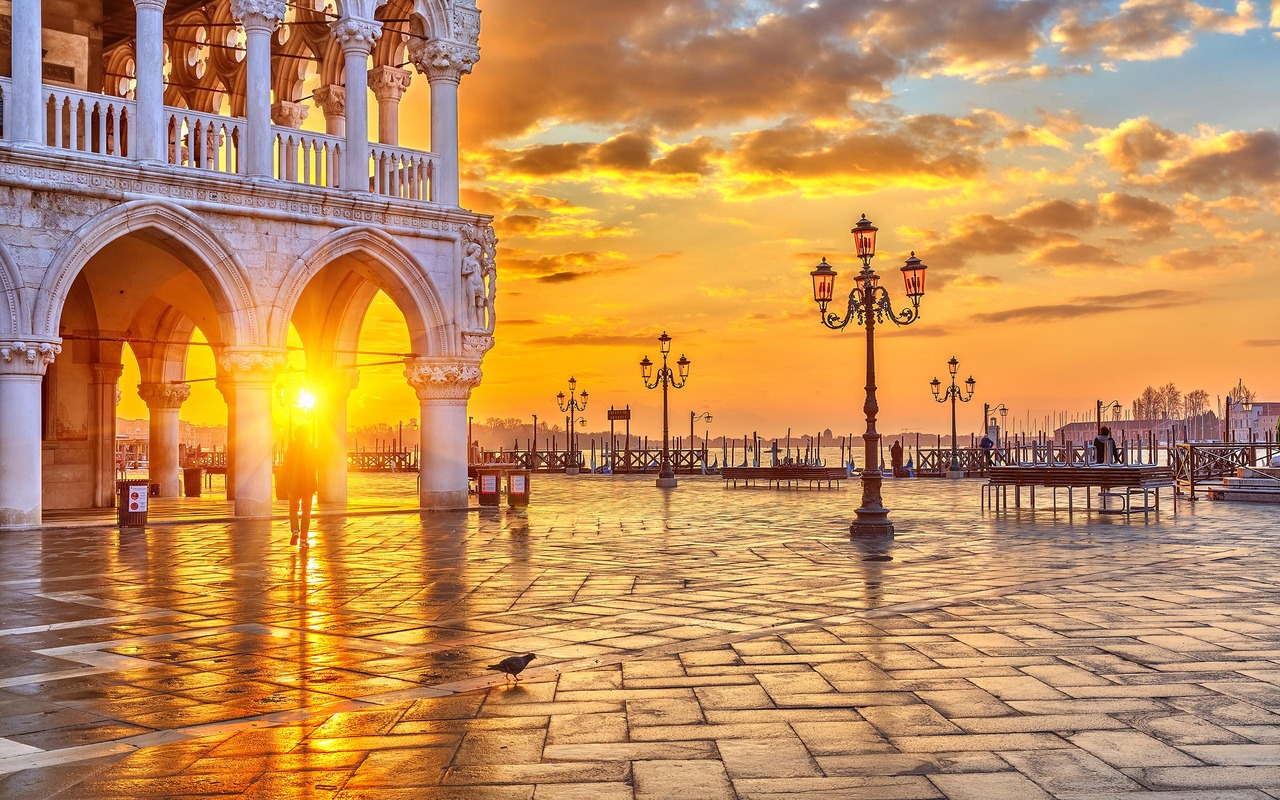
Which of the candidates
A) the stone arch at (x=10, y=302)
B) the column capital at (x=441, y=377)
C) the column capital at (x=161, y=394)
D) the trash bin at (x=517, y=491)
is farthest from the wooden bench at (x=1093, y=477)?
the column capital at (x=161, y=394)

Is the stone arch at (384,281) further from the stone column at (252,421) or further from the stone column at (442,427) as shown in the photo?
the stone column at (252,421)

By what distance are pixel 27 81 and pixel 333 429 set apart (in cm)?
856

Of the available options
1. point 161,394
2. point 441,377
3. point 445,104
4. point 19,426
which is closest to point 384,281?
point 441,377

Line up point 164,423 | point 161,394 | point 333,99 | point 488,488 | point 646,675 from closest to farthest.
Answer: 1. point 646,675
2. point 488,488
3. point 333,99
4. point 161,394
5. point 164,423

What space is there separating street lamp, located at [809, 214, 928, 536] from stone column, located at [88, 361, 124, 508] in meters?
13.8

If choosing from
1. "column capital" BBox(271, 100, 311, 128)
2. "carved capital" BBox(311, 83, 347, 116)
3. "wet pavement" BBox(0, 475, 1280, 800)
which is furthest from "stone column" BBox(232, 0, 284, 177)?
"wet pavement" BBox(0, 475, 1280, 800)

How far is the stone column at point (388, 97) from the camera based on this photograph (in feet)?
71.3

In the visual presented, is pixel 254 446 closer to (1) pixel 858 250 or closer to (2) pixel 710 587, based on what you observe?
(1) pixel 858 250

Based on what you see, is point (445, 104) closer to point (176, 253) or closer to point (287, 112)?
point (287, 112)

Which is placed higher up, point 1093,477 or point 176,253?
point 176,253

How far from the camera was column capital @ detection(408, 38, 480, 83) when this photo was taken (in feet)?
65.8

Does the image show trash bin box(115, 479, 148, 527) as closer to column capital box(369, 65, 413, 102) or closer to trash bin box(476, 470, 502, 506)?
trash bin box(476, 470, 502, 506)

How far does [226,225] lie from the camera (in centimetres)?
1759

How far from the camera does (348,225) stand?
61.9 feet
